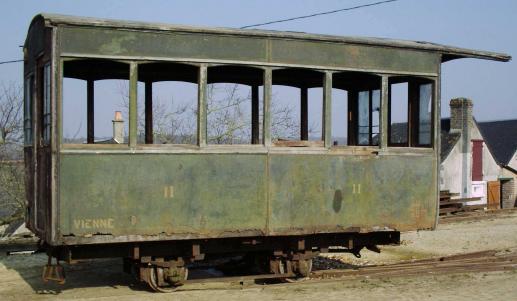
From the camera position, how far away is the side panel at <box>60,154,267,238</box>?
773cm

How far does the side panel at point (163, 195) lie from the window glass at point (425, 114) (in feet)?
9.29

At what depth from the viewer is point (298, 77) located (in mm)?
10133

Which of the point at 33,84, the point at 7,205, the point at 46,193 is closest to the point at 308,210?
the point at 46,193

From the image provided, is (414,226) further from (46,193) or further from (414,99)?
(46,193)

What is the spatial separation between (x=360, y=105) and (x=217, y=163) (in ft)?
11.0

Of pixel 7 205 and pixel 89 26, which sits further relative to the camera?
pixel 7 205

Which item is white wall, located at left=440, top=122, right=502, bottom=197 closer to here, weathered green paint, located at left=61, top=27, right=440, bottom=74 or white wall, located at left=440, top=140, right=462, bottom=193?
white wall, located at left=440, top=140, right=462, bottom=193

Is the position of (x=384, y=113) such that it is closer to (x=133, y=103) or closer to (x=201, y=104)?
(x=201, y=104)

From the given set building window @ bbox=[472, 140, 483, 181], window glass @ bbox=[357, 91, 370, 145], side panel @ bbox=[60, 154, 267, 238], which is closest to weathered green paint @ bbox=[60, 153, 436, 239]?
side panel @ bbox=[60, 154, 267, 238]

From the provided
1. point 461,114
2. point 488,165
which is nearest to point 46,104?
point 461,114

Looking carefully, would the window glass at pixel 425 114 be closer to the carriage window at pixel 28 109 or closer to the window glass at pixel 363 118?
the window glass at pixel 363 118

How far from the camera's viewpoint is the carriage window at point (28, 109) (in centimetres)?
894

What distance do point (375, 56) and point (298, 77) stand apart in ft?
4.39

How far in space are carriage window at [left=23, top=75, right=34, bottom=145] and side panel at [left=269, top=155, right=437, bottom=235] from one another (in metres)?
3.43
